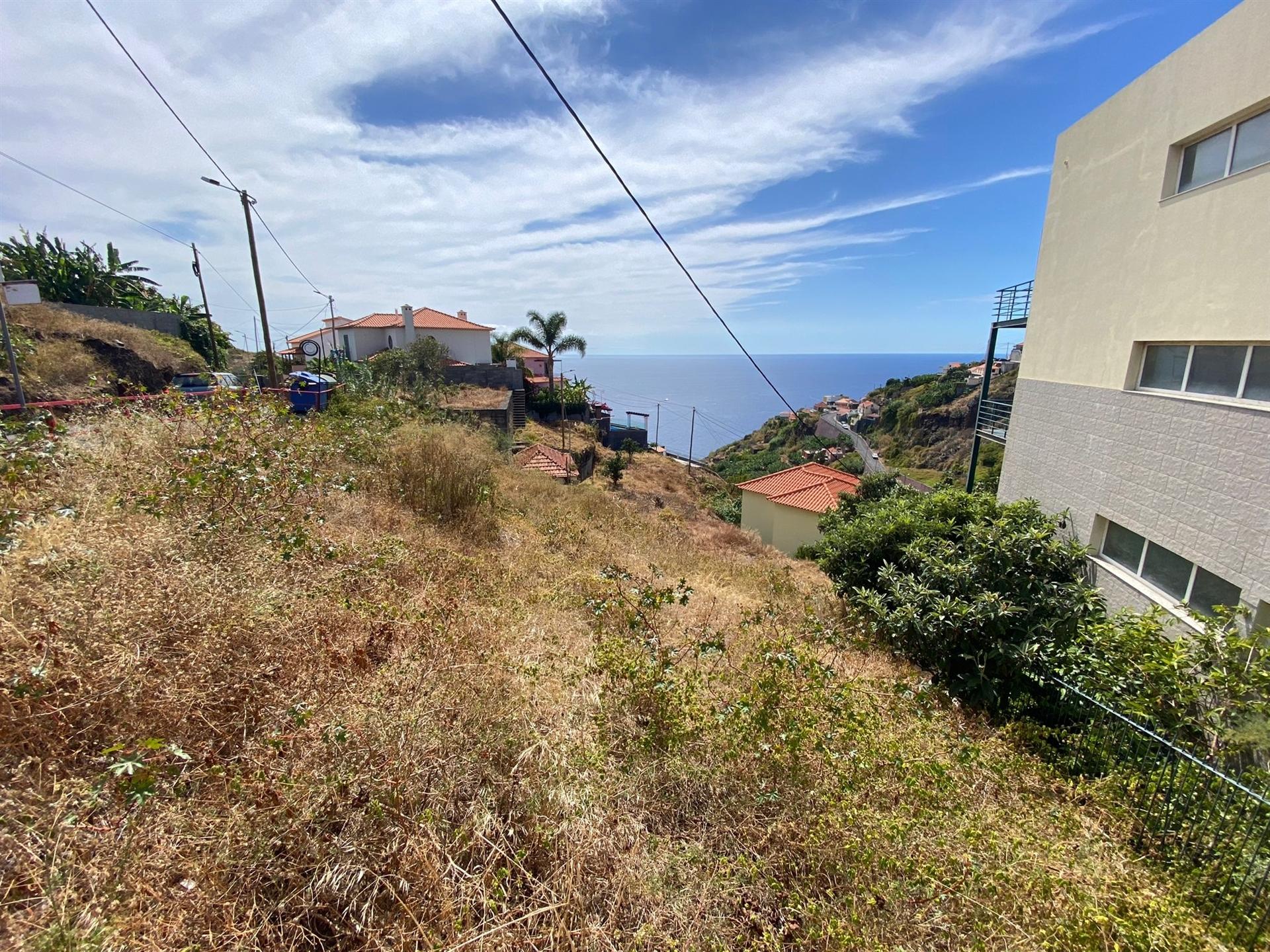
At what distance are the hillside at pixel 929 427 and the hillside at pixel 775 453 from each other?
599 centimetres

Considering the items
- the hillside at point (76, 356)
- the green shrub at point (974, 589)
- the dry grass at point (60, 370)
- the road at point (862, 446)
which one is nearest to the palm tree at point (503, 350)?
the hillside at point (76, 356)

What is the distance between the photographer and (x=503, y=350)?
37750 millimetres

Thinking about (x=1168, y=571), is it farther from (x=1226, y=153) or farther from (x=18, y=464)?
(x=18, y=464)

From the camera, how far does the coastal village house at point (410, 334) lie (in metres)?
32.8

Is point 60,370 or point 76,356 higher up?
point 76,356

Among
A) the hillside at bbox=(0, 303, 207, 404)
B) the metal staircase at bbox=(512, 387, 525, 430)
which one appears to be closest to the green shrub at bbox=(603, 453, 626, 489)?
the metal staircase at bbox=(512, 387, 525, 430)

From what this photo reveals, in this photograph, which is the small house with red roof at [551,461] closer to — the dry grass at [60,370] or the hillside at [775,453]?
the dry grass at [60,370]

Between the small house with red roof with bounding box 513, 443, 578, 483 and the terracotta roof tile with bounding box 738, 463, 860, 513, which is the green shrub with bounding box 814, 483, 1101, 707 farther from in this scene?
the small house with red roof with bounding box 513, 443, 578, 483

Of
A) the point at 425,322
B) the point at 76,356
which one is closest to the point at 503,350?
the point at 425,322

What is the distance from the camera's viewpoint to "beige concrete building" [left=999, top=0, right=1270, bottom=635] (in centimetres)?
493

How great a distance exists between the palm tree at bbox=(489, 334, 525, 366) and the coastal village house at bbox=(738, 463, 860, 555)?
22.7 meters

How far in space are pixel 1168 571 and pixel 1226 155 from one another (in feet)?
14.8

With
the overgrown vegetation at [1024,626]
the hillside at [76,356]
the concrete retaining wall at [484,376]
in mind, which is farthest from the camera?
the concrete retaining wall at [484,376]

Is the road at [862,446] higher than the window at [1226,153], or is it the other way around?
the window at [1226,153]
